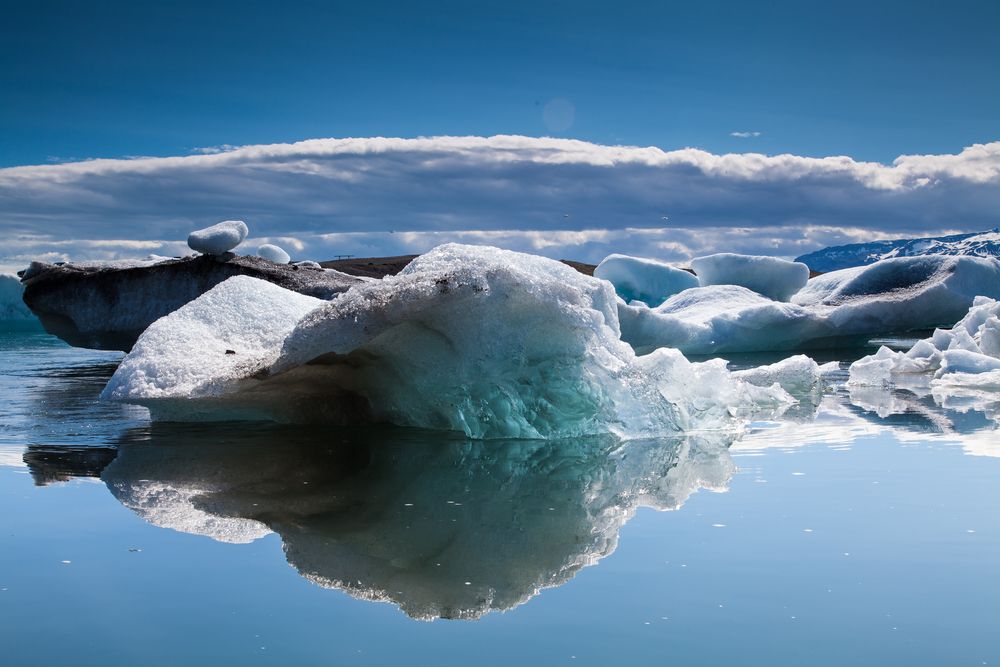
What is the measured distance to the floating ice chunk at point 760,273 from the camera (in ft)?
61.6

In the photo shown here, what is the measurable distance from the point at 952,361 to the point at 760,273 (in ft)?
32.3

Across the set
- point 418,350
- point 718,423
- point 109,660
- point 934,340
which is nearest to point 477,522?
point 109,660

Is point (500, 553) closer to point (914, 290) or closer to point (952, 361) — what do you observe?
point (952, 361)

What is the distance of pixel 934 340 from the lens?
10.9 meters

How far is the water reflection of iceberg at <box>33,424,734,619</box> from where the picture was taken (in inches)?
107

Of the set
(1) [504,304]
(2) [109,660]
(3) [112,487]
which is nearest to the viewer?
(2) [109,660]

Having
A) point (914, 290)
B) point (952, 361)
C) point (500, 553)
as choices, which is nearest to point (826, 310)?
point (914, 290)

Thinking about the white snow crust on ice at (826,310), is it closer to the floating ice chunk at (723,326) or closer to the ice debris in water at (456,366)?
the floating ice chunk at (723,326)

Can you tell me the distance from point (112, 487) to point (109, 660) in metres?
1.96

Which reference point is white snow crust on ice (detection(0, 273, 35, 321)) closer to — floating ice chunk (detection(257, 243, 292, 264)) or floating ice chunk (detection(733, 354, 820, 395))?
floating ice chunk (detection(257, 243, 292, 264))

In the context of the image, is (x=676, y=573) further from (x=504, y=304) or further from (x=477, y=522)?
(x=504, y=304)

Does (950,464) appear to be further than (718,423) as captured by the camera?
No

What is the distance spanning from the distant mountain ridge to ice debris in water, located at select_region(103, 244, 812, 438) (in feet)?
375

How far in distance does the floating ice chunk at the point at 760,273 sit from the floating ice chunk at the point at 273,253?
811 centimetres
